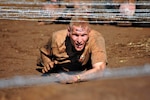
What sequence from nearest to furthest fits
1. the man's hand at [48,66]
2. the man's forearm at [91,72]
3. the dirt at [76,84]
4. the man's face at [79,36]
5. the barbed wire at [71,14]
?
the dirt at [76,84] < the man's forearm at [91,72] < the man's face at [79,36] < the man's hand at [48,66] < the barbed wire at [71,14]

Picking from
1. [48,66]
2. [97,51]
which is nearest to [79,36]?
[97,51]

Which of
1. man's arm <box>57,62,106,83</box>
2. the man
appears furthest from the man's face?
man's arm <box>57,62,106,83</box>

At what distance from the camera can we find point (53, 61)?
4266 millimetres

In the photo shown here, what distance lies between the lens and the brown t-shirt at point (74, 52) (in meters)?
3.97

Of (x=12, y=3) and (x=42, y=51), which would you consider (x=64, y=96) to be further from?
(x=12, y=3)

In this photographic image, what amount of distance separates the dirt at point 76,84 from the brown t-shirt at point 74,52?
2.16 feet

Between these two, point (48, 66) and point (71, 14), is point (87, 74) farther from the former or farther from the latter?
point (71, 14)

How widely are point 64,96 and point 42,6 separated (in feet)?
29.2

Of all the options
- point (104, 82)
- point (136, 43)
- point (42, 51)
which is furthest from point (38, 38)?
point (104, 82)

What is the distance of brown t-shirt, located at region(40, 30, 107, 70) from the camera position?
397 cm

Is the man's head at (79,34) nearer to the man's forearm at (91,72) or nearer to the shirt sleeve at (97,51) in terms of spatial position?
the shirt sleeve at (97,51)

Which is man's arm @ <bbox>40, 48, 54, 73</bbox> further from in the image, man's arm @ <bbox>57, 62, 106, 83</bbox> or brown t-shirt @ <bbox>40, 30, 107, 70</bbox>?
man's arm @ <bbox>57, 62, 106, 83</bbox>

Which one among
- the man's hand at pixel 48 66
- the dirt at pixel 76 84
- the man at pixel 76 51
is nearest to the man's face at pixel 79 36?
the man at pixel 76 51

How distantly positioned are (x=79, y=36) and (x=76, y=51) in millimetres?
367
